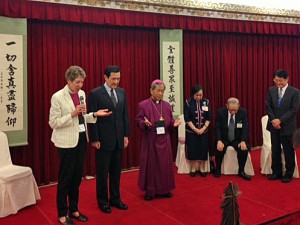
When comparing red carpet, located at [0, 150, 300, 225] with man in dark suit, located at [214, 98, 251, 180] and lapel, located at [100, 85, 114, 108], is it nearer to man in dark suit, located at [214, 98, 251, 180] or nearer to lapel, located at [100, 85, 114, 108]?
man in dark suit, located at [214, 98, 251, 180]

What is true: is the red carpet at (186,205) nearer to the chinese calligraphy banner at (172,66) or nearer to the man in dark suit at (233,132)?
the man in dark suit at (233,132)

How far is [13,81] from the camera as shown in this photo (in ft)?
13.0

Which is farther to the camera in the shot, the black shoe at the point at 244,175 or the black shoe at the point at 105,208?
the black shoe at the point at 244,175

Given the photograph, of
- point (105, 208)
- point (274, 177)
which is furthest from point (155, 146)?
point (274, 177)

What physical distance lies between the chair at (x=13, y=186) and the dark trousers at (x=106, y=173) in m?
0.74

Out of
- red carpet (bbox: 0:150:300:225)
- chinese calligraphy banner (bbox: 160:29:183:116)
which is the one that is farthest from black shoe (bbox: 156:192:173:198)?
chinese calligraphy banner (bbox: 160:29:183:116)

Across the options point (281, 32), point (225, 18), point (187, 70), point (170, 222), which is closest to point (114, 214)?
point (170, 222)

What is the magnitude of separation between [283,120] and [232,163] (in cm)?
89

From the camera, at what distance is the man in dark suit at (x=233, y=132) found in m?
4.46

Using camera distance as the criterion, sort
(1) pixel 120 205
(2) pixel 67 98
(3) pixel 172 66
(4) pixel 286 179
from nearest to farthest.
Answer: (2) pixel 67 98 < (1) pixel 120 205 < (4) pixel 286 179 < (3) pixel 172 66

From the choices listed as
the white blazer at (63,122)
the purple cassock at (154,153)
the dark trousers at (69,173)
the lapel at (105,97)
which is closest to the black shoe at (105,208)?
the dark trousers at (69,173)

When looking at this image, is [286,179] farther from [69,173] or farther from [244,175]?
[69,173]

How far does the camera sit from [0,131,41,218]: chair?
3.27 metres

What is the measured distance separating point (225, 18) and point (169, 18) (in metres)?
1.07
